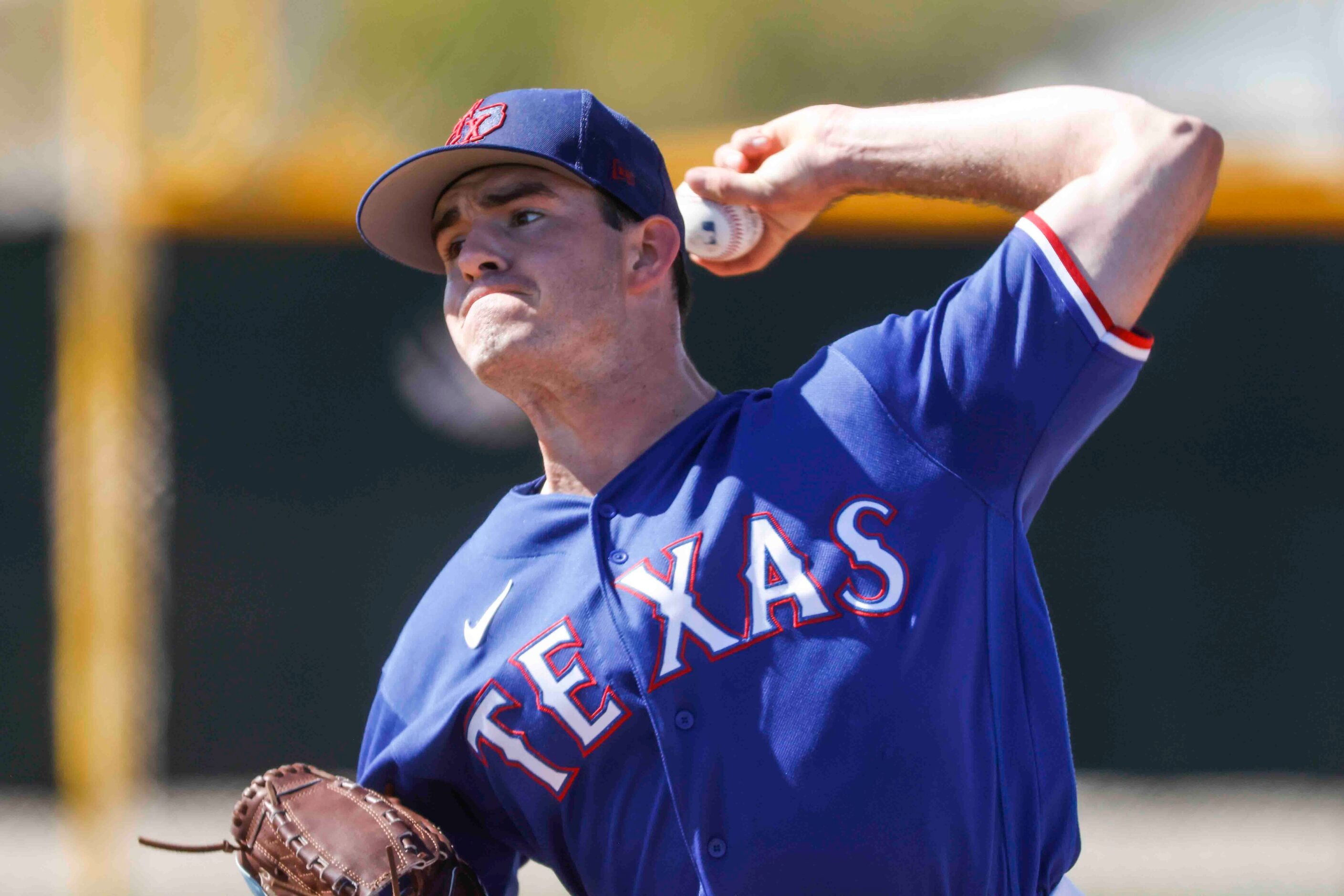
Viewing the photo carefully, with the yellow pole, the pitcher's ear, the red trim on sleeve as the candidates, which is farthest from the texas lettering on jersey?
the yellow pole

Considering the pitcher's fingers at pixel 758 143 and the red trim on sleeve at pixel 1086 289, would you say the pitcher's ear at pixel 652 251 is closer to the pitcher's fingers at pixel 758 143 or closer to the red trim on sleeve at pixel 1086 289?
the pitcher's fingers at pixel 758 143

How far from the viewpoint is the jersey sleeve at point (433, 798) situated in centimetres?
191

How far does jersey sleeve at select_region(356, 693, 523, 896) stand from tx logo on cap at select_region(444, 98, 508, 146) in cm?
87

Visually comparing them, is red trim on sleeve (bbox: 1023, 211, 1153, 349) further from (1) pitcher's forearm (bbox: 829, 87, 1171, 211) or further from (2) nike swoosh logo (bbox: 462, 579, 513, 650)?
(2) nike swoosh logo (bbox: 462, 579, 513, 650)

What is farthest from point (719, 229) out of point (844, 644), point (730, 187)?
point (844, 644)

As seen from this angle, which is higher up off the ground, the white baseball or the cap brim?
the cap brim

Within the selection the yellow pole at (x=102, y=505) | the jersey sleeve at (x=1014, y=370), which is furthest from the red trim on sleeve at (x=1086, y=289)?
the yellow pole at (x=102, y=505)

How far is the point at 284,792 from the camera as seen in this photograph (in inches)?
73.7

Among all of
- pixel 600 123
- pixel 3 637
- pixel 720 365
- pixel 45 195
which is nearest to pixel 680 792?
pixel 600 123

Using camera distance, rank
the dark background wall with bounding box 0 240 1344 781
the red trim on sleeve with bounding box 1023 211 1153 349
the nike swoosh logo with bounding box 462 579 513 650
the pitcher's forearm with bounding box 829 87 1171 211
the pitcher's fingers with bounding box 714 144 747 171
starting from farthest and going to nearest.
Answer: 1. the dark background wall with bounding box 0 240 1344 781
2. the pitcher's fingers with bounding box 714 144 747 171
3. the nike swoosh logo with bounding box 462 579 513 650
4. the pitcher's forearm with bounding box 829 87 1171 211
5. the red trim on sleeve with bounding box 1023 211 1153 349

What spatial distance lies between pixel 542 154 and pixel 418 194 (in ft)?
0.97

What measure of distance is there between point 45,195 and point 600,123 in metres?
3.88

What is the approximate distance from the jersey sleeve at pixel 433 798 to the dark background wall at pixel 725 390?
2.83 meters

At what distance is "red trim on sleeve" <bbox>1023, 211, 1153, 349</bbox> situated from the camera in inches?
60.9
